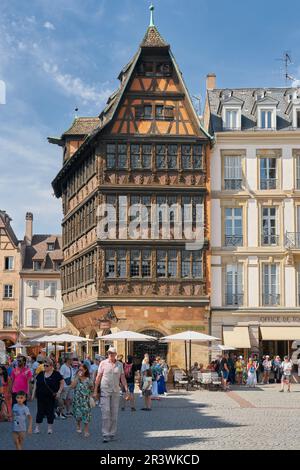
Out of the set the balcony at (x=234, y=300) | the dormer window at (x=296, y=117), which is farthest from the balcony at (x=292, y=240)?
the dormer window at (x=296, y=117)

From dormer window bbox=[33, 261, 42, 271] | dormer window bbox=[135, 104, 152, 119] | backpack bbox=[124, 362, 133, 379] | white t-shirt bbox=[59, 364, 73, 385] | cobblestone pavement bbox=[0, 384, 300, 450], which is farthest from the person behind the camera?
dormer window bbox=[33, 261, 42, 271]

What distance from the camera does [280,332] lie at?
4353 centimetres

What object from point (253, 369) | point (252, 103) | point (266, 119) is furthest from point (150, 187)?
point (253, 369)

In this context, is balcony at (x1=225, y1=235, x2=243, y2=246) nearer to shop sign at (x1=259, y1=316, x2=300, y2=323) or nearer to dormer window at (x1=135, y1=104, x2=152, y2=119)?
shop sign at (x1=259, y1=316, x2=300, y2=323)

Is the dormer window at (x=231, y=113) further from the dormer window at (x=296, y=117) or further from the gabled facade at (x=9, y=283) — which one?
the gabled facade at (x=9, y=283)

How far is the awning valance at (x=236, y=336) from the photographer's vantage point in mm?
42844

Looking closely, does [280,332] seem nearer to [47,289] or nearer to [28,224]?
[47,289]

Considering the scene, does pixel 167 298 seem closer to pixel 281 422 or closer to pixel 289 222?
pixel 289 222

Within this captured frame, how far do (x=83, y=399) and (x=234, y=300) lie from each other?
27137 millimetres

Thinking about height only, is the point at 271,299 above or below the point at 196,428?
above

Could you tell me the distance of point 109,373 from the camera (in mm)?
16375

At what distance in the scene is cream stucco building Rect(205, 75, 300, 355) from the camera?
43.8 m

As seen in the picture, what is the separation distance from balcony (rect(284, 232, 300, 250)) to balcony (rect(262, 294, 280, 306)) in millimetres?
2601

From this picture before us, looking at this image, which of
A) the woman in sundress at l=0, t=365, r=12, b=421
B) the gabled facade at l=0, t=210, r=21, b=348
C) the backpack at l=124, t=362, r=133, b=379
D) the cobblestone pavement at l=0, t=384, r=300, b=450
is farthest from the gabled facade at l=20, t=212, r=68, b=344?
the woman in sundress at l=0, t=365, r=12, b=421
